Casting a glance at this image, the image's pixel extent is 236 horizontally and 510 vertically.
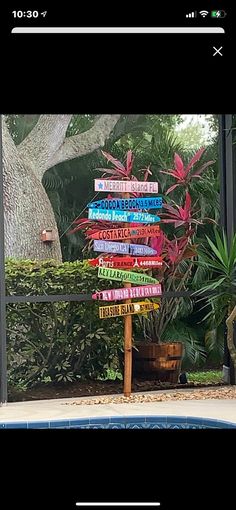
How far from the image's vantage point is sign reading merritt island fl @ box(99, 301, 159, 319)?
597cm

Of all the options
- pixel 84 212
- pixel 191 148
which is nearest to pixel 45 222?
pixel 84 212

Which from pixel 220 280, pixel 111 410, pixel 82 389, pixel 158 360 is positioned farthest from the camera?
pixel 158 360

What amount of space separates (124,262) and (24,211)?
87 centimetres

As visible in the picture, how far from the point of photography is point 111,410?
5621 millimetres

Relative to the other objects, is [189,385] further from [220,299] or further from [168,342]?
[220,299]

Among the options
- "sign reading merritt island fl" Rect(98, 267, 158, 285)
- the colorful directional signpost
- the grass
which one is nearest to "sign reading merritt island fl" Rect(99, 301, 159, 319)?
the colorful directional signpost

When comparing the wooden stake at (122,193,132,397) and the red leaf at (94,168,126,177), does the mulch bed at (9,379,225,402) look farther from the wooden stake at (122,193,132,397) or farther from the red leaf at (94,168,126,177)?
the red leaf at (94,168,126,177)

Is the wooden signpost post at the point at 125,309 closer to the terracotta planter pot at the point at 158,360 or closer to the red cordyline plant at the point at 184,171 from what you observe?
the terracotta planter pot at the point at 158,360

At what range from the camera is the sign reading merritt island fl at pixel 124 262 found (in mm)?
5949
